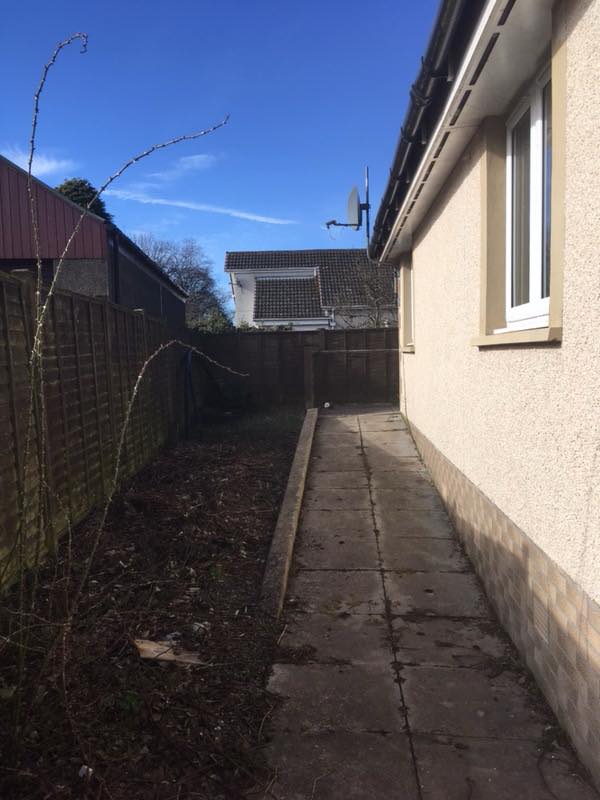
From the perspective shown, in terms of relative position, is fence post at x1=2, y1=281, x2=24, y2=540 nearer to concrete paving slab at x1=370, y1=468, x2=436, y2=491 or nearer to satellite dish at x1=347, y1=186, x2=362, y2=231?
concrete paving slab at x1=370, y1=468, x2=436, y2=491

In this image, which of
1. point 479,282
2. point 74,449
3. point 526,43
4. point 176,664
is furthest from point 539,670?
point 74,449

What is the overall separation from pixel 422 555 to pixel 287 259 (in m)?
31.7

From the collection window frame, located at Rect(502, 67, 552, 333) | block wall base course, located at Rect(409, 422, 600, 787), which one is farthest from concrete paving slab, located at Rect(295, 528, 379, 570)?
window frame, located at Rect(502, 67, 552, 333)

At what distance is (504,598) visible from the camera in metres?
3.36

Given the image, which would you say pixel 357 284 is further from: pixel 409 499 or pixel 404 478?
pixel 409 499

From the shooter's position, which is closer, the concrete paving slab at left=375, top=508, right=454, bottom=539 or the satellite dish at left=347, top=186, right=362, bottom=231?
the concrete paving slab at left=375, top=508, right=454, bottom=539

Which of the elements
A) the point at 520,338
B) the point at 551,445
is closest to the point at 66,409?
the point at 520,338

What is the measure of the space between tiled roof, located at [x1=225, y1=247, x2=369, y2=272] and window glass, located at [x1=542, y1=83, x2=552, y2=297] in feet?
95.9

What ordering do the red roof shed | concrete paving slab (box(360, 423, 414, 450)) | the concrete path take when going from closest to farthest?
the concrete path → concrete paving slab (box(360, 423, 414, 450)) → the red roof shed

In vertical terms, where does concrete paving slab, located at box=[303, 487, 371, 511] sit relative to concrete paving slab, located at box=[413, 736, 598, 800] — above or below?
above

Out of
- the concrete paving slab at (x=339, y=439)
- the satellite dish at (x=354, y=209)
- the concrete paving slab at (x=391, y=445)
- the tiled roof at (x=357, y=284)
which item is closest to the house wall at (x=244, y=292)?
the tiled roof at (x=357, y=284)

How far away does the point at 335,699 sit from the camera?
9.14 feet

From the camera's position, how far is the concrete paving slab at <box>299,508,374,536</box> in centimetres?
505

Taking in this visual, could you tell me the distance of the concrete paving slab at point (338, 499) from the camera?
559 centimetres
